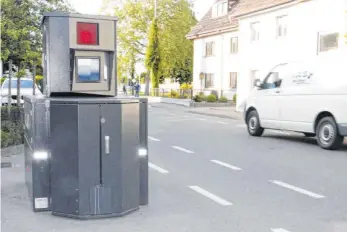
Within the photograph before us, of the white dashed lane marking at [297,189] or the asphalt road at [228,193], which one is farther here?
the white dashed lane marking at [297,189]

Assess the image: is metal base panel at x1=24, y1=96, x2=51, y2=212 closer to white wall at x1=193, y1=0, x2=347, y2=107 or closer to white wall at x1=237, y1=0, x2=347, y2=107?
white wall at x1=237, y1=0, x2=347, y2=107

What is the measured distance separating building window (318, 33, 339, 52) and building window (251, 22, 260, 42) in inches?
213

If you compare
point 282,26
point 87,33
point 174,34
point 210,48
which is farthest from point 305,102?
point 174,34

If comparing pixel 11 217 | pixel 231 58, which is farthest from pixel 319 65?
pixel 231 58

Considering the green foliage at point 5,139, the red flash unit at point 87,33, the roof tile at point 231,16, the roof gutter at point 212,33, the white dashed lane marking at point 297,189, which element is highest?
the roof tile at point 231,16

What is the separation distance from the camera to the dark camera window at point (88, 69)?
20.1ft

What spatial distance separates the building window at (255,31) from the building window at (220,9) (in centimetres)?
1179

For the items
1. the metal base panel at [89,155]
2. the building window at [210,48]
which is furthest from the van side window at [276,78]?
the building window at [210,48]

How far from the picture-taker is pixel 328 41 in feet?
69.4

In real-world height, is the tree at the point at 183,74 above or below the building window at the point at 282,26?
below

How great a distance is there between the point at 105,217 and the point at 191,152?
5915mm

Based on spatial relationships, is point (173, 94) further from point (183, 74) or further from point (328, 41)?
point (328, 41)

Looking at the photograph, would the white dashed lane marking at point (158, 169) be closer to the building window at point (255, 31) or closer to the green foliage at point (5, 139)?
the green foliage at point (5, 139)

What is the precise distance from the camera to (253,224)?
5.54m
